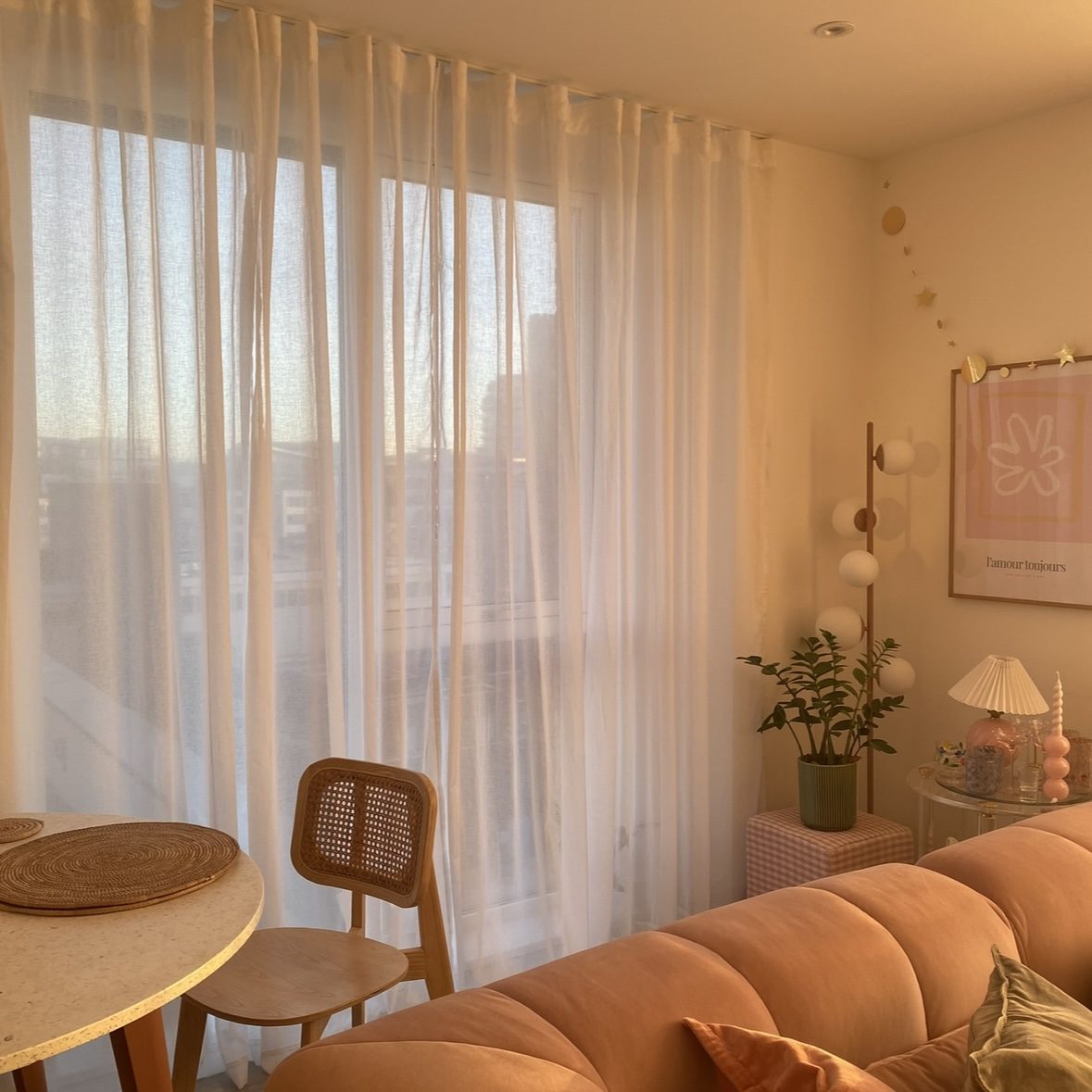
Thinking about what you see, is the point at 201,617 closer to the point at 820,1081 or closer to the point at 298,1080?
the point at 298,1080

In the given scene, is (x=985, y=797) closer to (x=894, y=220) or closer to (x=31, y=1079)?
(x=894, y=220)

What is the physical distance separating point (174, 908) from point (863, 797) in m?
2.92

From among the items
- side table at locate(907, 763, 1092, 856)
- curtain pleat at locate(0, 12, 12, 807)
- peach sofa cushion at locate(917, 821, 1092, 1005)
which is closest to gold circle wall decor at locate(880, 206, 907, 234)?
side table at locate(907, 763, 1092, 856)

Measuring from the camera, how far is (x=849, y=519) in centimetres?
367

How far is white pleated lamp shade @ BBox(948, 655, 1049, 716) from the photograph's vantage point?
3.03 metres

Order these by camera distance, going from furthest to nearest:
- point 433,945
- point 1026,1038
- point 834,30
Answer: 1. point 834,30
2. point 433,945
3. point 1026,1038

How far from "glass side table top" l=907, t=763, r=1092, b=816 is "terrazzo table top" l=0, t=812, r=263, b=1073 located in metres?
2.05

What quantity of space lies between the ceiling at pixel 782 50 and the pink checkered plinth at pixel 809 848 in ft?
7.34

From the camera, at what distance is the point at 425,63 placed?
2906 millimetres

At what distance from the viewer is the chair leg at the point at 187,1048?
2.04 m

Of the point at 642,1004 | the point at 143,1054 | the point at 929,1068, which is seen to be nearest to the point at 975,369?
the point at 929,1068

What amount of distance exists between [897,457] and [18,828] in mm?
2764

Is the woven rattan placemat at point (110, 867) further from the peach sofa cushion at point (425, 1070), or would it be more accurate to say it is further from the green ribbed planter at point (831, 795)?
the green ribbed planter at point (831, 795)

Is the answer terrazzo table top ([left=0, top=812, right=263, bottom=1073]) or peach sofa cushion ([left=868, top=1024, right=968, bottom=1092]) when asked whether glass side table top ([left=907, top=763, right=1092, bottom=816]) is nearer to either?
peach sofa cushion ([left=868, top=1024, right=968, bottom=1092])
